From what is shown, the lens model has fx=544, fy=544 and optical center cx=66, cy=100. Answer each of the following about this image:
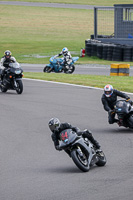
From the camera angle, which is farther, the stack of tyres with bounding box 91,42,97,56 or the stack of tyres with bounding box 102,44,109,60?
the stack of tyres with bounding box 91,42,97,56

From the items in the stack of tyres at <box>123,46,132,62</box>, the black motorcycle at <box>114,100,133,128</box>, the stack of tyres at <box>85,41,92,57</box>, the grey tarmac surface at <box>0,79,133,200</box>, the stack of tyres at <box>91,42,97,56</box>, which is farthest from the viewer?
the stack of tyres at <box>85,41,92,57</box>

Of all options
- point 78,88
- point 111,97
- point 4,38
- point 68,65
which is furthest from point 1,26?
point 111,97

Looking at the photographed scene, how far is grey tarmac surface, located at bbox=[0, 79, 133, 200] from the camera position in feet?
25.4

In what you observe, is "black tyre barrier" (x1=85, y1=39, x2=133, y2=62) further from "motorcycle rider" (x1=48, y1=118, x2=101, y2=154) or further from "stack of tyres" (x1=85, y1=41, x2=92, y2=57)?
"motorcycle rider" (x1=48, y1=118, x2=101, y2=154)

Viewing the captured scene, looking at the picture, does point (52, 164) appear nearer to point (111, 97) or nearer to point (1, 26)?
point (111, 97)

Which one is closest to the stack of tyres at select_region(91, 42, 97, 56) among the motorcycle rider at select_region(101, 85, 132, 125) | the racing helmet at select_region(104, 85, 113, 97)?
the motorcycle rider at select_region(101, 85, 132, 125)

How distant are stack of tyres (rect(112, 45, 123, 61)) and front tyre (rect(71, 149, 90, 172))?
2154cm

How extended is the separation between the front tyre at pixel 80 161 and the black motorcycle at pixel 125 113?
3919 millimetres

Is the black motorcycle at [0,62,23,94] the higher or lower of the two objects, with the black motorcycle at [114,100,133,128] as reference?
lower

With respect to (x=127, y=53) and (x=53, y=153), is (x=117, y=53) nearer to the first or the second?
(x=127, y=53)

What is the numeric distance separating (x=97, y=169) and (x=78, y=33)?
152 feet

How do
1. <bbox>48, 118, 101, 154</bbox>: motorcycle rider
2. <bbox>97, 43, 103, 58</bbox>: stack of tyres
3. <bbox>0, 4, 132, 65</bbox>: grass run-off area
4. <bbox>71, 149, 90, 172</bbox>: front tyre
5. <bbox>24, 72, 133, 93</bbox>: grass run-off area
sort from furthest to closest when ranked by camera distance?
<bbox>0, 4, 132, 65</bbox>: grass run-off area, <bbox>97, 43, 103, 58</bbox>: stack of tyres, <bbox>24, 72, 133, 93</bbox>: grass run-off area, <bbox>48, 118, 101, 154</bbox>: motorcycle rider, <bbox>71, 149, 90, 172</bbox>: front tyre

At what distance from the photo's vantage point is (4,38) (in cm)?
4981

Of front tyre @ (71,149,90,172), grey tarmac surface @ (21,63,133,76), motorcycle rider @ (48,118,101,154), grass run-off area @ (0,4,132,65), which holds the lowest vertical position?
grass run-off area @ (0,4,132,65)
